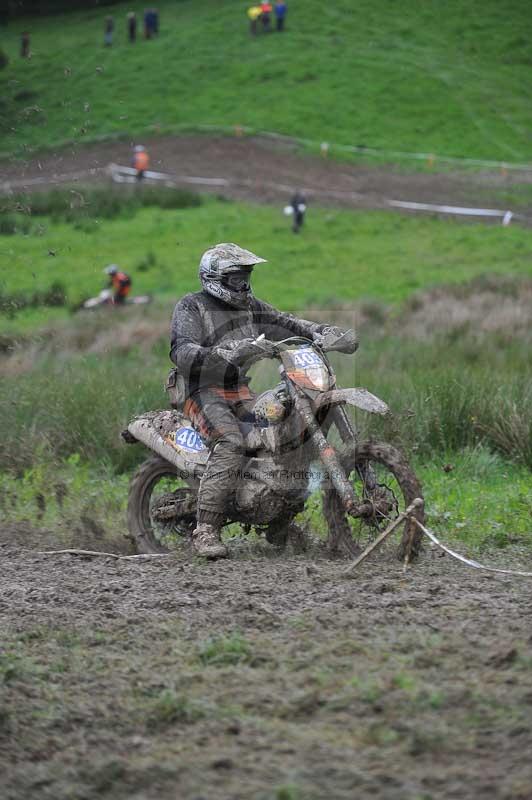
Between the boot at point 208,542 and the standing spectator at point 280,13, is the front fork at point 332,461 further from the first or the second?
the standing spectator at point 280,13

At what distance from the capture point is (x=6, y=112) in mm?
9109

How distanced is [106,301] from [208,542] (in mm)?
18960

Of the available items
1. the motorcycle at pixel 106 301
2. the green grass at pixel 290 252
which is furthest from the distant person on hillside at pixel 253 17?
the motorcycle at pixel 106 301

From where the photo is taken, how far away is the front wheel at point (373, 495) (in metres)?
7.31

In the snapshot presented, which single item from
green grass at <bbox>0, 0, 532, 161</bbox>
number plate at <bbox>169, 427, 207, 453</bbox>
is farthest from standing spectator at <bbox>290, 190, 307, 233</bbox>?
number plate at <bbox>169, 427, 207, 453</bbox>

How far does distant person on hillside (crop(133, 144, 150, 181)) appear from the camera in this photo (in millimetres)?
38906

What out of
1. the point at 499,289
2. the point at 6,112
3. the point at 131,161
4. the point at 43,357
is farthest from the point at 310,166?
the point at 6,112

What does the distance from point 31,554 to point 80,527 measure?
0.85 metres

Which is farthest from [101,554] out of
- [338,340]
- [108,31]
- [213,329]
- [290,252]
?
[108,31]

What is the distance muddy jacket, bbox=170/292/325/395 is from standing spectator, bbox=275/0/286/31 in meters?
47.4

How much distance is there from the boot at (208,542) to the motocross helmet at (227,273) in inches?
58.3

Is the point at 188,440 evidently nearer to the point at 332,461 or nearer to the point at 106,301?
the point at 332,461

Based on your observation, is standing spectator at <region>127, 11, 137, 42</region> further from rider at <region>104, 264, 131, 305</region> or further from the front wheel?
the front wheel

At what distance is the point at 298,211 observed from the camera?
33.7 m
